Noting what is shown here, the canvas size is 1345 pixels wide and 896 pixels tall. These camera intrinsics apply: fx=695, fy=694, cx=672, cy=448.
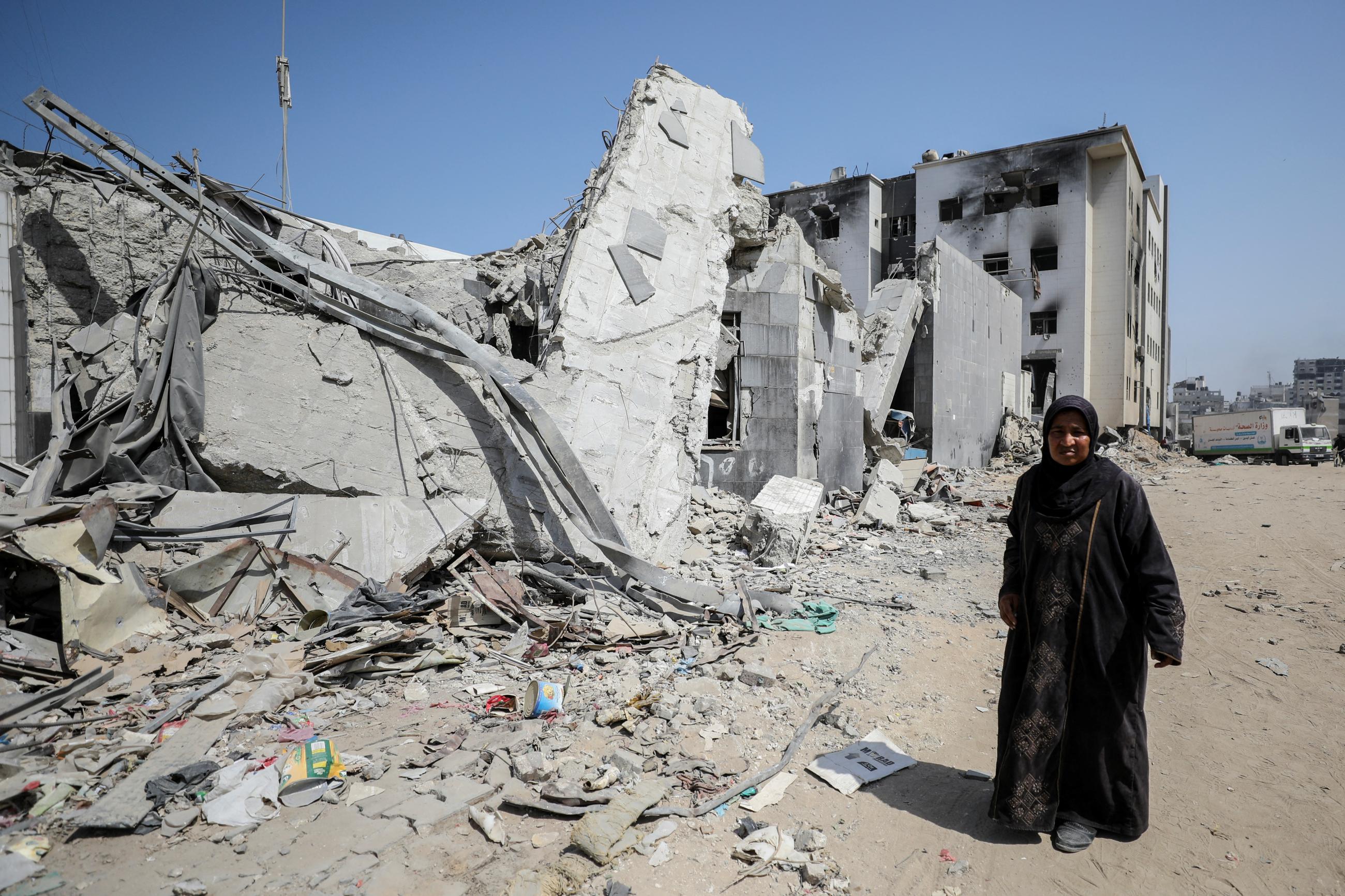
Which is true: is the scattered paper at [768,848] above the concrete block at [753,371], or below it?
below

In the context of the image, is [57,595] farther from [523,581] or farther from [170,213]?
[170,213]

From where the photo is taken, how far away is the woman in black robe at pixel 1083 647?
8.32 feet

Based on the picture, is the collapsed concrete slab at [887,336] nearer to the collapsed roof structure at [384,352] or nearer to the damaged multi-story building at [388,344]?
the damaged multi-story building at [388,344]

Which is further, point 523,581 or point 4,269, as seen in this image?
point 4,269

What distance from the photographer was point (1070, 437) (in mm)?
2578

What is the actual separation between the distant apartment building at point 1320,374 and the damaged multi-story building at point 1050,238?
94.5 metres

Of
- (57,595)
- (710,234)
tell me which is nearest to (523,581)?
(57,595)

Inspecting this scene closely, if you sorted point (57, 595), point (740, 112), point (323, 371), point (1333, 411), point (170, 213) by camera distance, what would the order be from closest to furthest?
point (57, 595) < point (323, 371) < point (170, 213) < point (740, 112) < point (1333, 411)

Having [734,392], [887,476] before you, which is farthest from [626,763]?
[887,476]

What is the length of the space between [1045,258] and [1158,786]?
94.0ft

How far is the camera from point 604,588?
5.28 metres

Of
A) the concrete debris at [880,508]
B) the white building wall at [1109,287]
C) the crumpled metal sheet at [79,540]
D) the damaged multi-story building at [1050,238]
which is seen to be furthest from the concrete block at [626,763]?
the white building wall at [1109,287]

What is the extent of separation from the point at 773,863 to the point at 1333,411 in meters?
55.8

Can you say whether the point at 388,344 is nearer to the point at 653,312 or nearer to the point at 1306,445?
the point at 653,312
